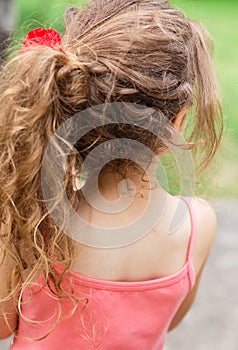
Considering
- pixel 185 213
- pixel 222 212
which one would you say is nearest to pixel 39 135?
pixel 185 213

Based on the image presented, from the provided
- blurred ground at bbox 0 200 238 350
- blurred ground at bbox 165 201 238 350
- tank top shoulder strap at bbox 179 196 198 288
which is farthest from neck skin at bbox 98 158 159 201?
blurred ground at bbox 165 201 238 350

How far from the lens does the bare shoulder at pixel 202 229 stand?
1.33m

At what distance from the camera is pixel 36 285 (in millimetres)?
1189

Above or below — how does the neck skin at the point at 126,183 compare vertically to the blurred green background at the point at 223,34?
above

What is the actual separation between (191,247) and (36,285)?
11.2 inches

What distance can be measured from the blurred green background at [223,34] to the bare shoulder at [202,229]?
179mm

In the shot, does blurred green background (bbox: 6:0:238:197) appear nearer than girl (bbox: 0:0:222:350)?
No

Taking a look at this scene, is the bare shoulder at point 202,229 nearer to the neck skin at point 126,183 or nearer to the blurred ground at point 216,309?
the neck skin at point 126,183

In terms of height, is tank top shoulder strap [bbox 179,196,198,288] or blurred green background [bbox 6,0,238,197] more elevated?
tank top shoulder strap [bbox 179,196,198,288]

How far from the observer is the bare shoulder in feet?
4.37

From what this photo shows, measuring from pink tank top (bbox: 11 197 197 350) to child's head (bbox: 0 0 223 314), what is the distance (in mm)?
73

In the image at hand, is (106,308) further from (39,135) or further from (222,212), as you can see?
(222,212)

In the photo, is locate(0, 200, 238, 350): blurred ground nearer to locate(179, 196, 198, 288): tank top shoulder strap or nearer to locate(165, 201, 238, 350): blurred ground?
locate(165, 201, 238, 350): blurred ground

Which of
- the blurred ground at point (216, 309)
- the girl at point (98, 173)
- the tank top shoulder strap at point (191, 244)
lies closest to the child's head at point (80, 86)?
the girl at point (98, 173)
